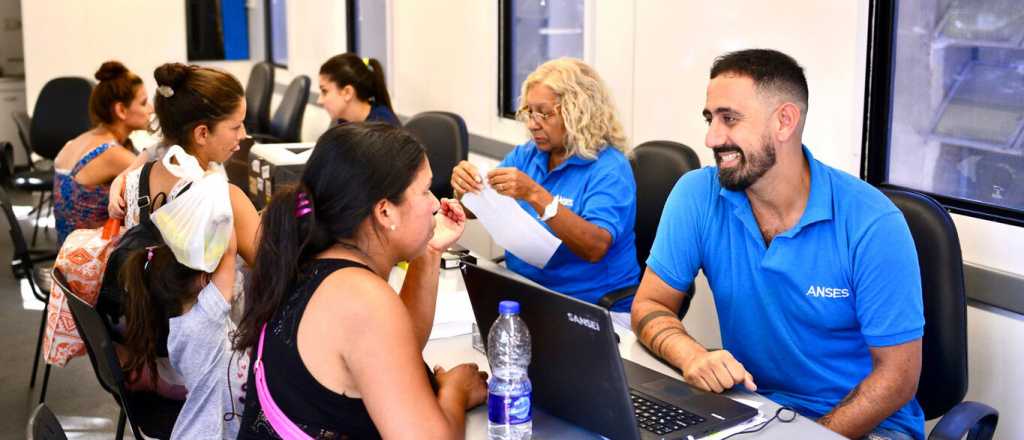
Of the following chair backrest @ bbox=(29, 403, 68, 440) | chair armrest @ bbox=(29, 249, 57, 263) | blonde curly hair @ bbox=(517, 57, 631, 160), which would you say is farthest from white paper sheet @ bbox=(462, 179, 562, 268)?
chair armrest @ bbox=(29, 249, 57, 263)

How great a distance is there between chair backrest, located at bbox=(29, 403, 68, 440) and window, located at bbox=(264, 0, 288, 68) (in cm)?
768

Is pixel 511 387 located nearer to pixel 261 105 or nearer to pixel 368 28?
pixel 368 28

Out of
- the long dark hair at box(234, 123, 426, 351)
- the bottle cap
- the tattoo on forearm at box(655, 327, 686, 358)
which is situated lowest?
the tattoo on forearm at box(655, 327, 686, 358)

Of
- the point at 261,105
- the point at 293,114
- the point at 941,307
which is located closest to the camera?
the point at 941,307

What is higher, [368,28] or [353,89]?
[368,28]

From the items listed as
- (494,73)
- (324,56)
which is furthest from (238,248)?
(324,56)

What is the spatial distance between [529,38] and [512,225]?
2.24 metres

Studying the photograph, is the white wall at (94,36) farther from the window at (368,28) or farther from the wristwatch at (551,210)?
the wristwatch at (551,210)

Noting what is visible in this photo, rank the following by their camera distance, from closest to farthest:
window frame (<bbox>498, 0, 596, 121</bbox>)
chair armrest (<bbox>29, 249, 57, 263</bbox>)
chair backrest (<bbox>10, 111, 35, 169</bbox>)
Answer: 1. window frame (<bbox>498, 0, 596, 121</bbox>)
2. chair armrest (<bbox>29, 249, 57, 263</bbox>)
3. chair backrest (<bbox>10, 111, 35, 169</bbox>)

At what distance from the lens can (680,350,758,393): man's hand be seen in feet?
6.34

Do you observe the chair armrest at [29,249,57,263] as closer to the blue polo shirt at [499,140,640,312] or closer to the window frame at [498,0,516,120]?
the window frame at [498,0,516,120]

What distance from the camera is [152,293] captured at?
2393mm

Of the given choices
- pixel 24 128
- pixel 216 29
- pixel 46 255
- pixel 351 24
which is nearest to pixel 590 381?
pixel 46 255

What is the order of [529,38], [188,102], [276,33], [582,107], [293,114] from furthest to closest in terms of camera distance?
[276,33] → [293,114] → [529,38] → [582,107] → [188,102]
